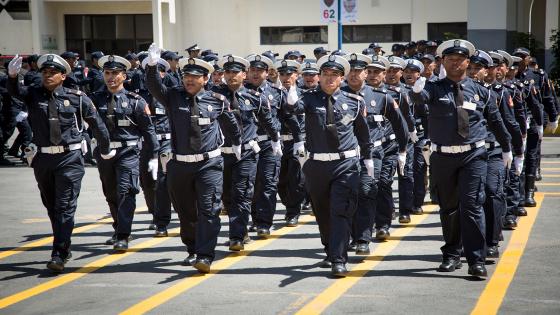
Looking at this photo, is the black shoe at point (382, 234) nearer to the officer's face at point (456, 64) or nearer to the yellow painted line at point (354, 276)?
the yellow painted line at point (354, 276)

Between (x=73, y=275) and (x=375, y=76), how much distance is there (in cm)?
437

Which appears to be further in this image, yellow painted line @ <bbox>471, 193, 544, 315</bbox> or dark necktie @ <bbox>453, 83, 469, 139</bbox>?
dark necktie @ <bbox>453, 83, 469, 139</bbox>

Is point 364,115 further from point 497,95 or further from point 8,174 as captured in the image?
point 8,174

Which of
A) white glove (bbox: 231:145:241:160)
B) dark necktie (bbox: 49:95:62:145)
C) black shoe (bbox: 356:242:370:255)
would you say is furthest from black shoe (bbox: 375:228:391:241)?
dark necktie (bbox: 49:95:62:145)

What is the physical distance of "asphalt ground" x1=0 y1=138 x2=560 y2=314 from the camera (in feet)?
27.2

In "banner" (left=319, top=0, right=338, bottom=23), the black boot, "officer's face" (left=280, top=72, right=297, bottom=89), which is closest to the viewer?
Answer: "officer's face" (left=280, top=72, right=297, bottom=89)

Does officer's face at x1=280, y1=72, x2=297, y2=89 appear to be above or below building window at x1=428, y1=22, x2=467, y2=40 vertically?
below

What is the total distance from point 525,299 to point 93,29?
1408 inches

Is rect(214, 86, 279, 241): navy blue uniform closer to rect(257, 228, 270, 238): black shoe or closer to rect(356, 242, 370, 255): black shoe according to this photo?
rect(257, 228, 270, 238): black shoe

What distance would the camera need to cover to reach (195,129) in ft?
32.4

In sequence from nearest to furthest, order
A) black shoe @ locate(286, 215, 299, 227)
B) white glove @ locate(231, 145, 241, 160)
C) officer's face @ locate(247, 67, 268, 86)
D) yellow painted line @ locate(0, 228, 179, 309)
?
yellow painted line @ locate(0, 228, 179, 309) < white glove @ locate(231, 145, 241, 160) < officer's face @ locate(247, 67, 268, 86) < black shoe @ locate(286, 215, 299, 227)

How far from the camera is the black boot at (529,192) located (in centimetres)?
1407

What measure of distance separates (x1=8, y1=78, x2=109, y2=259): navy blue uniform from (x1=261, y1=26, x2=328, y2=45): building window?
99.9 feet

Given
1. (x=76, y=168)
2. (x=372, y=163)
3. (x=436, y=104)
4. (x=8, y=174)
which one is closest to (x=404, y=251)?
(x=372, y=163)
